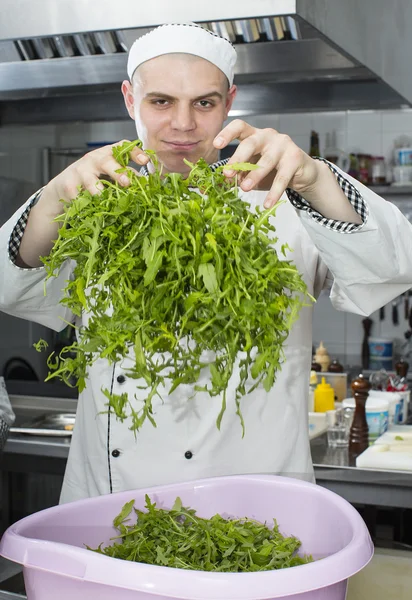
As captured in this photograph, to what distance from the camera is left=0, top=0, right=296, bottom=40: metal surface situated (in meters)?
1.43

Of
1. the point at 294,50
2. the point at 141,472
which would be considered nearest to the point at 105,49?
the point at 294,50

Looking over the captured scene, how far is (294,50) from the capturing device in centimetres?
186

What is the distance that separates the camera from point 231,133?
3.65 ft

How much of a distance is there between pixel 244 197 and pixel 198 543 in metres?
0.90

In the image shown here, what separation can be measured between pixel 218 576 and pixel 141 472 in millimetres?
855

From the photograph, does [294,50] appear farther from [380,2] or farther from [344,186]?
[344,186]

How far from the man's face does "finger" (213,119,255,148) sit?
30 centimetres

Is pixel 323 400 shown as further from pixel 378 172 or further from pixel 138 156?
pixel 378 172

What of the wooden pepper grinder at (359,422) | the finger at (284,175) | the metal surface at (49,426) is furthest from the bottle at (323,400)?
the finger at (284,175)

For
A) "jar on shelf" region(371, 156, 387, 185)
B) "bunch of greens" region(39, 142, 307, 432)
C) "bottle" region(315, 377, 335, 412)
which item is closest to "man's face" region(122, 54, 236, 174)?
"bunch of greens" region(39, 142, 307, 432)

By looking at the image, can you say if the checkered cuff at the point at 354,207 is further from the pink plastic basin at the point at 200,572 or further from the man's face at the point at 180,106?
the pink plastic basin at the point at 200,572

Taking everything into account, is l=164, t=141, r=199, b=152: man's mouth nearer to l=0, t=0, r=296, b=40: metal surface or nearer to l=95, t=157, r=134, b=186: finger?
l=0, t=0, r=296, b=40: metal surface

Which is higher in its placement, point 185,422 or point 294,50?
point 294,50

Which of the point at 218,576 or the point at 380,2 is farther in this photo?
the point at 380,2
